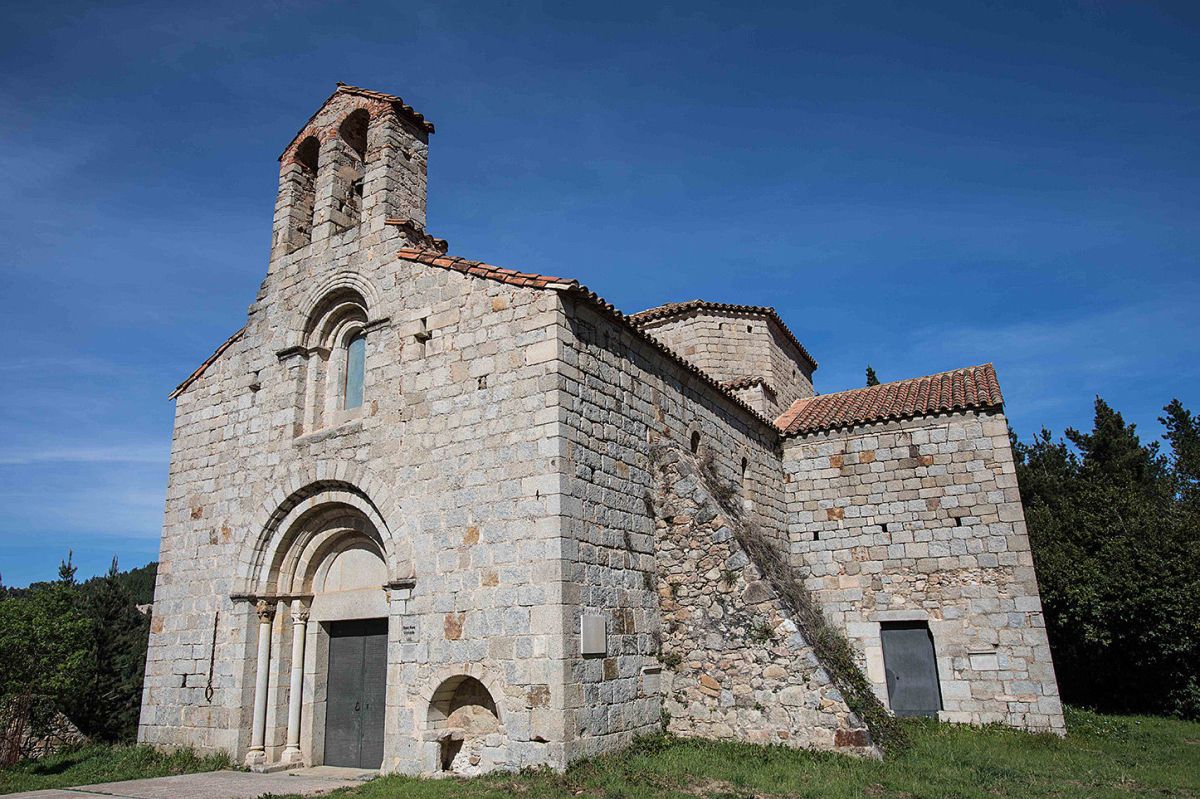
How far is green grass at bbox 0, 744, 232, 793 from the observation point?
32.7 feet

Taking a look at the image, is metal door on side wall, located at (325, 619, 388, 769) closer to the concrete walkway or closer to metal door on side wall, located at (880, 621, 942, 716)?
the concrete walkway

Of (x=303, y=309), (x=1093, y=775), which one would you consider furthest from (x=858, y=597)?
(x=303, y=309)

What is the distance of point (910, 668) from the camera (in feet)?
44.8

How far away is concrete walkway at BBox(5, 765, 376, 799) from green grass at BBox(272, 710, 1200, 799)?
899mm

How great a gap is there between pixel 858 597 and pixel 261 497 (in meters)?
10.3

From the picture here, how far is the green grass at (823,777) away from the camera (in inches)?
303

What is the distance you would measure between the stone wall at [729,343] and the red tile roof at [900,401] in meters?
1.31

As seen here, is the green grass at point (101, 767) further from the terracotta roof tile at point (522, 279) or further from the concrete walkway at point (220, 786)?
the terracotta roof tile at point (522, 279)

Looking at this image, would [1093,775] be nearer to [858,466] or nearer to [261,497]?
[858,466]

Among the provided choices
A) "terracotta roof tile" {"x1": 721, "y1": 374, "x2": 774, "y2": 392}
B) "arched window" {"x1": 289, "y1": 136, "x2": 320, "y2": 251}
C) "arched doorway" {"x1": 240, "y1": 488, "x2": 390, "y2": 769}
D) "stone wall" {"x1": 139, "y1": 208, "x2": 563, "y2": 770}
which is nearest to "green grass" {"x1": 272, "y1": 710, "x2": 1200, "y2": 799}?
"stone wall" {"x1": 139, "y1": 208, "x2": 563, "y2": 770}

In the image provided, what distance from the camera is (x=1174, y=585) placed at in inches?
617

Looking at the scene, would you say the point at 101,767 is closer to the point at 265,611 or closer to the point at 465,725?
the point at 265,611

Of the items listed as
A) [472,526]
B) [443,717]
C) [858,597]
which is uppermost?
[472,526]

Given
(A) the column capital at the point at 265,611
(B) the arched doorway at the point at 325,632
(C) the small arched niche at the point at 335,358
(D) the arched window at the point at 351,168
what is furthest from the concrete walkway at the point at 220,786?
(D) the arched window at the point at 351,168
